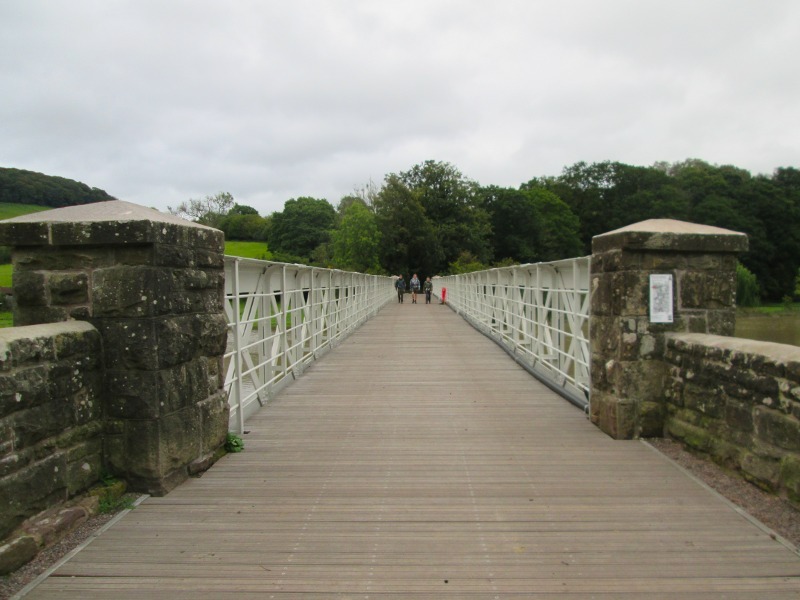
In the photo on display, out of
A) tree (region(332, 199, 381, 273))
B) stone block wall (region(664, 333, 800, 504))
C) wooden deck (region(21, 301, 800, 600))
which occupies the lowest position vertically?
wooden deck (region(21, 301, 800, 600))

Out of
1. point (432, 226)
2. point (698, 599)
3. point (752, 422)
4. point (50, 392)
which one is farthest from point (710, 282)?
point (432, 226)

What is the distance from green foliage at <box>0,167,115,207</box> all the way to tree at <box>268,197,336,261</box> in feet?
106

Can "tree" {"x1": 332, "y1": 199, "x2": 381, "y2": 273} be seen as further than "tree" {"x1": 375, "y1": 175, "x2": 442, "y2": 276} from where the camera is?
No

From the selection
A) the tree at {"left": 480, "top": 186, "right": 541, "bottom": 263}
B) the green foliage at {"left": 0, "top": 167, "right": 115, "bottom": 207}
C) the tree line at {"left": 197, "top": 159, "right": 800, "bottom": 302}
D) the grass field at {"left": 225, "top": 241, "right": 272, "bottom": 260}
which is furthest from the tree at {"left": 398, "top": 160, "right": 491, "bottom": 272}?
the green foliage at {"left": 0, "top": 167, "right": 115, "bottom": 207}

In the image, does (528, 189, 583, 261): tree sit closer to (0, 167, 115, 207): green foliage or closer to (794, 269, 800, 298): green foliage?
(794, 269, 800, 298): green foliage

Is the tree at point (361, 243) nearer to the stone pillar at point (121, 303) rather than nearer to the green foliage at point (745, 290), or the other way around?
the green foliage at point (745, 290)

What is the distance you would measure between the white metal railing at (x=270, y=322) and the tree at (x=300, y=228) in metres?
60.0

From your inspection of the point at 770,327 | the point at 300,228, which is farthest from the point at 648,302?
the point at 300,228

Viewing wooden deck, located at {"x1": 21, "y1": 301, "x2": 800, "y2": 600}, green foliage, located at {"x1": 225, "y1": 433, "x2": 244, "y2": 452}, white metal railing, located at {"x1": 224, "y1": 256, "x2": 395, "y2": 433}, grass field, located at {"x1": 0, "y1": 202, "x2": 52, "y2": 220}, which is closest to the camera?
wooden deck, located at {"x1": 21, "y1": 301, "x2": 800, "y2": 600}

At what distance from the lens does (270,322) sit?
627cm

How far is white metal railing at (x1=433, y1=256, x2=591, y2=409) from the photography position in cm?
548

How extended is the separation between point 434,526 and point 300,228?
232ft

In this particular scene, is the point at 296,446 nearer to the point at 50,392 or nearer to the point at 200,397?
the point at 200,397

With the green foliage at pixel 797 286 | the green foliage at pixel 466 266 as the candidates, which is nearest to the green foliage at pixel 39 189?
the green foliage at pixel 466 266
